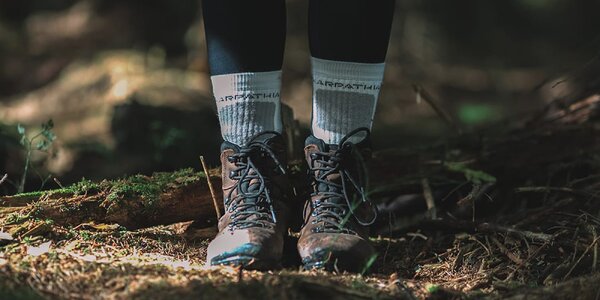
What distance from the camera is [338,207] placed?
7.80 feet

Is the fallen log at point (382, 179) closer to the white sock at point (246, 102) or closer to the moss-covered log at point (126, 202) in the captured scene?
the moss-covered log at point (126, 202)

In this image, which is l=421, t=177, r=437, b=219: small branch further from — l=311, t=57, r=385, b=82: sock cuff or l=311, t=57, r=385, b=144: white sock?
l=311, t=57, r=385, b=82: sock cuff

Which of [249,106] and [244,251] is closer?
[244,251]

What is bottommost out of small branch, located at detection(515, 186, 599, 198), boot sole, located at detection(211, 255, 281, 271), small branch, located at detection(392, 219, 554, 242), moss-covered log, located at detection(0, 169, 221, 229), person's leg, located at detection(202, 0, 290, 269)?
small branch, located at detection(392, 219, 554, 242)

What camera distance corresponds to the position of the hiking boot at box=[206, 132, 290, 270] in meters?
2.20

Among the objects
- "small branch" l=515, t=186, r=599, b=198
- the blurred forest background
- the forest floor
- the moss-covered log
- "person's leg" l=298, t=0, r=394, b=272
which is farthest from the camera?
the blurred forest background

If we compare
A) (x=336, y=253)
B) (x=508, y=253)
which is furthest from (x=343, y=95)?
(x=508, y=253)

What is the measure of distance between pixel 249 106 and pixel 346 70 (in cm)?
33

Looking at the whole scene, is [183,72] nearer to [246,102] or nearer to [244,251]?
[246,102]

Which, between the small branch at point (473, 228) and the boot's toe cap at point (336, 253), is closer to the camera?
the boot's toe cap at point (336, 253)

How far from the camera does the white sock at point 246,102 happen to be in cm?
241

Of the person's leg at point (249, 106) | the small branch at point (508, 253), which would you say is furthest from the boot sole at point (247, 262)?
the small branch at point (508, 253)

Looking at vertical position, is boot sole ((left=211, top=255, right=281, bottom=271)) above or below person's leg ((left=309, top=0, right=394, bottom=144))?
below

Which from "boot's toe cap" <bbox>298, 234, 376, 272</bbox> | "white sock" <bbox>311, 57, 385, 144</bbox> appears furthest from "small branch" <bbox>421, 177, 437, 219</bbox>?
"boot's toe cap" <bbox>298, 234, 376, 272</bbox>
